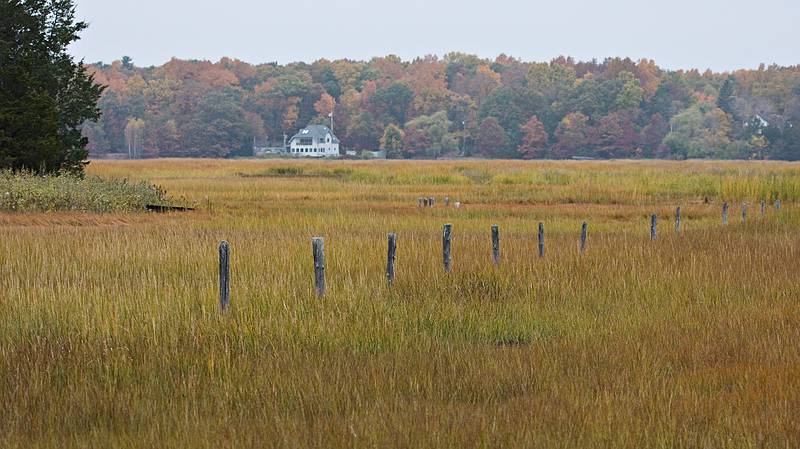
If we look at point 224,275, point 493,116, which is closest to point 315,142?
point 493,116

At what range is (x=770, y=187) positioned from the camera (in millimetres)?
49875

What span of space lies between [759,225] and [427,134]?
4901 inches

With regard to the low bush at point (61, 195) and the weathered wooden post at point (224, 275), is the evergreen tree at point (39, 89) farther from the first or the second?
the weathered wooden post at point (224, 275)

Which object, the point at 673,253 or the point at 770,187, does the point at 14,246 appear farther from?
the point at 770,187

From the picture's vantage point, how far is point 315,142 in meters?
163

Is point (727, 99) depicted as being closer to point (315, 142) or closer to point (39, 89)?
point (315, 142)

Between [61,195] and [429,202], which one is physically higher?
[61,195]

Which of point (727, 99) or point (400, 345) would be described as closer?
point (400, 345)

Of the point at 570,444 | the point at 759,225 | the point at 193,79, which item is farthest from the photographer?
the point at 193,79

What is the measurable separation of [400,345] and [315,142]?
499 ft

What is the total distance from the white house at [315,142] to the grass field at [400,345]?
136616 millimetres

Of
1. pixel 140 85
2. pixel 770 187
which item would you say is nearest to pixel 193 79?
pixel 140 85

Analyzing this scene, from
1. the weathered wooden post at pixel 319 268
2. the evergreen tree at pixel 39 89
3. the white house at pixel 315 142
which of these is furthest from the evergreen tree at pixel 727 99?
the weathered wooden post at pixel 319 268

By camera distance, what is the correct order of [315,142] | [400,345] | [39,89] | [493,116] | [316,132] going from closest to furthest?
1. [400,345]
2. [39,89]
3. [493,116]
4. [315,142]
5. [316,132]
